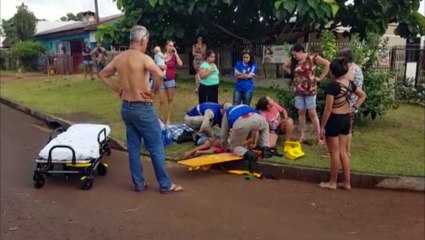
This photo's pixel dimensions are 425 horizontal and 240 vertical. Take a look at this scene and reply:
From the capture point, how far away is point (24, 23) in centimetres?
4350

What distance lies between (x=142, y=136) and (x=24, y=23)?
42.1m

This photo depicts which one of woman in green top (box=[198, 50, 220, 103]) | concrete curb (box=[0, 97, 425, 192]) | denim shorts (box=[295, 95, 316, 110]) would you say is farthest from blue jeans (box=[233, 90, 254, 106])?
concrete curb (box=[0, 97, 425, 192])

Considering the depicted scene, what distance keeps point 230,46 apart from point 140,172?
1306 centimetres

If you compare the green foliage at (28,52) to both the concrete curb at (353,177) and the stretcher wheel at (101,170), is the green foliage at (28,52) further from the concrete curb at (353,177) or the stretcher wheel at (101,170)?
the stretcher wheel at (101,170)

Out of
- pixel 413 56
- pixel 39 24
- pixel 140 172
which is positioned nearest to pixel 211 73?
pixel 140 172

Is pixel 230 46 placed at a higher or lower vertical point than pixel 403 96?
higher

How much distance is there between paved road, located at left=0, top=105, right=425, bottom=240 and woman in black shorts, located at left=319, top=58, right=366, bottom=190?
0.41 m

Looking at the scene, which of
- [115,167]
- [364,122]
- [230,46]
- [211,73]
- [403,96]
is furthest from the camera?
[230,46]

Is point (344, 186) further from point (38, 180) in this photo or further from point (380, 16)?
point (380, 16)

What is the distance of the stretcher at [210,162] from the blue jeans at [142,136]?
29.5 inches

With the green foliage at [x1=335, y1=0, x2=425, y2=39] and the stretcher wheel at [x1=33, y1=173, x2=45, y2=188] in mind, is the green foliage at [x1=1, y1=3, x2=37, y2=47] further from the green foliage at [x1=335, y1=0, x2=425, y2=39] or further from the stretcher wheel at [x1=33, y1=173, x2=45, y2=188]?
the stretcher wheel at [x1=33, y1=173, x2=45, y2=188]

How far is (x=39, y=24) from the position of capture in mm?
49000

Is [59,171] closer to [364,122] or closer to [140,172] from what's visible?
[140,172]

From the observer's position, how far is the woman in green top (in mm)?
8641
